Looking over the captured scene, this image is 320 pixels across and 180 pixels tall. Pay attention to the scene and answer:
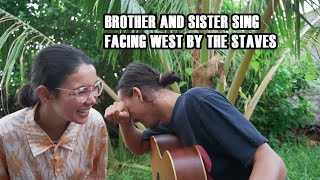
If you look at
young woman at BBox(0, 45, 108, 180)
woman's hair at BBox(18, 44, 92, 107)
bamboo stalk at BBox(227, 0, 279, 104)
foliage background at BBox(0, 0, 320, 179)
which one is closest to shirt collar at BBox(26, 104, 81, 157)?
young woman at BBox(0, 45, 108, 180)

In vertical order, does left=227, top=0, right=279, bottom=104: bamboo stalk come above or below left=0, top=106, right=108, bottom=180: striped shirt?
above

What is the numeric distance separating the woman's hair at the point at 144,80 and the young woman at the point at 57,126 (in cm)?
16

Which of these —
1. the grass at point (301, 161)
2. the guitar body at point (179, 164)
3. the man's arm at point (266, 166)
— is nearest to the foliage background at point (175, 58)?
the grass at point (301, 161)

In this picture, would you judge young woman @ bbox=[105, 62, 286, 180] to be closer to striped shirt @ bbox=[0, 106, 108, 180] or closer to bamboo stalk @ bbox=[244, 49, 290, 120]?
striped shirt @ bbox=[0, 106, 108, 180]

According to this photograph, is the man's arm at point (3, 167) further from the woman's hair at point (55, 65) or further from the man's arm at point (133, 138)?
the man's arm at point (133, 138)

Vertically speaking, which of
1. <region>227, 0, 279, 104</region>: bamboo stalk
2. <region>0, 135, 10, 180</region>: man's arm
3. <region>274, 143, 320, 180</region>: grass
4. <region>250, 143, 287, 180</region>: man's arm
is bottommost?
<region>274, 143, 320, 180</region>: grass

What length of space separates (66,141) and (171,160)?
0.41m

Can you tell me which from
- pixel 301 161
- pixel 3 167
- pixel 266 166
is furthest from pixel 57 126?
pixel 301 161

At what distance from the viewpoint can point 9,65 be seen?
2963 mm

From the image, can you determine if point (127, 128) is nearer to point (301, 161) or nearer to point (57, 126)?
point (57, 126)

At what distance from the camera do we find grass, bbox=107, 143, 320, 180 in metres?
3.98

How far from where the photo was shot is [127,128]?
6.30 feet

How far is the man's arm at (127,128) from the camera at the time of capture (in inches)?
70.2

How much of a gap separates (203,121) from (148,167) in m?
2.66
